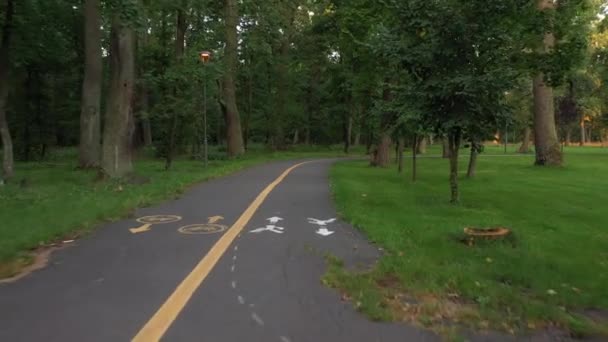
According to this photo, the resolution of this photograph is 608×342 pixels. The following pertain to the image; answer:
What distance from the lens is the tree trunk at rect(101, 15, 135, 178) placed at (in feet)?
57.2

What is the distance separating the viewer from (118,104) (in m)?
17.5

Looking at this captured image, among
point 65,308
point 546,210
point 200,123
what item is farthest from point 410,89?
point 200,123

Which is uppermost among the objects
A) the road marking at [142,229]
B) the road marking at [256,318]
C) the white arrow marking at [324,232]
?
the road marking at [142,229]

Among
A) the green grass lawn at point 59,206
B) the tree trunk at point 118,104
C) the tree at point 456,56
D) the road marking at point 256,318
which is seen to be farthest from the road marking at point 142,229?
the tree trunk at point 118,104

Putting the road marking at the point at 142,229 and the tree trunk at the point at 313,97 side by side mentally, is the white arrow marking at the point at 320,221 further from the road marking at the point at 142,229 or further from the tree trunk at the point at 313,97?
the tree trunk at the point at 313,97

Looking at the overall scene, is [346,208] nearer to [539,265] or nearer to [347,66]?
[539,265]

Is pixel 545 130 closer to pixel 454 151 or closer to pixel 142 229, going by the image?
pixel 454 151

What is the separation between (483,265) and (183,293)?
11.7ft

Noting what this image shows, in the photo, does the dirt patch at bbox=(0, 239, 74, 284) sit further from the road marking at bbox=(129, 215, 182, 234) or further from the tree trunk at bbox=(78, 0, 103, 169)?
the tree trunk at bbox=(78, 0, 103, 169)

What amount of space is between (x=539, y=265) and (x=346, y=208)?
5349 mm

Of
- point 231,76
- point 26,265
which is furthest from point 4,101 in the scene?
point 231,76

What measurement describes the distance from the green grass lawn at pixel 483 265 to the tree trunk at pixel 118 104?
7238 mm

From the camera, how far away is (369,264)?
7160 mm

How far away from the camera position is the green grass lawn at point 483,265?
5.24m
